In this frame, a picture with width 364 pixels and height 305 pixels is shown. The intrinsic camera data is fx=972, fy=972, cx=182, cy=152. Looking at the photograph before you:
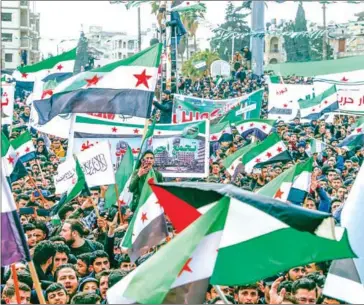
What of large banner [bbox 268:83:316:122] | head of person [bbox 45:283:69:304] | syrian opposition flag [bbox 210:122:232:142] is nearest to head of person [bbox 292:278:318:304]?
head of person [bbox 45:283:69:304]

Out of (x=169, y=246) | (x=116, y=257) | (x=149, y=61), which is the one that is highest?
(x=149, y=61)

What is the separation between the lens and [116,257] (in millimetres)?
8266

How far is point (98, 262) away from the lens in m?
7.59

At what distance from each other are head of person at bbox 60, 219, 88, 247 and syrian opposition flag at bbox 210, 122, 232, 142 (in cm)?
750

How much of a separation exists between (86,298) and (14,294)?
53 cm

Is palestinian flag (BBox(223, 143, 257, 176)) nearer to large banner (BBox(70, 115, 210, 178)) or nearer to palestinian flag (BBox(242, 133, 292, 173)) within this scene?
palestinian flag (BBox(242, 133, 292, 173))

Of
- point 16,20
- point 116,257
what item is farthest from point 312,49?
point 116,257

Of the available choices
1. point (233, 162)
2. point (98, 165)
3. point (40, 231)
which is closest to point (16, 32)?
point (233, 162)

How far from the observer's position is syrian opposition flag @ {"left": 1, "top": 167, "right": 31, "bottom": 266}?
→ 18.6 ft

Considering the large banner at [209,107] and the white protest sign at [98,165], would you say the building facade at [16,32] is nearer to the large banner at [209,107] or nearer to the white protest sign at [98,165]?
the large banner at [209,107]

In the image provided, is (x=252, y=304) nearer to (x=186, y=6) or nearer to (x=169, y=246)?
(x=169, y=246)

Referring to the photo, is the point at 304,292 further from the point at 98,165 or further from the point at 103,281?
the point at 98,165

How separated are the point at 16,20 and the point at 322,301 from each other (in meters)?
80.2

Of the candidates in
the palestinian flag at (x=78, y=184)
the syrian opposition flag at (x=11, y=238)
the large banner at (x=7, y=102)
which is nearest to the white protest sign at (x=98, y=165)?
the palestinian flag at (x=78, y=184)
